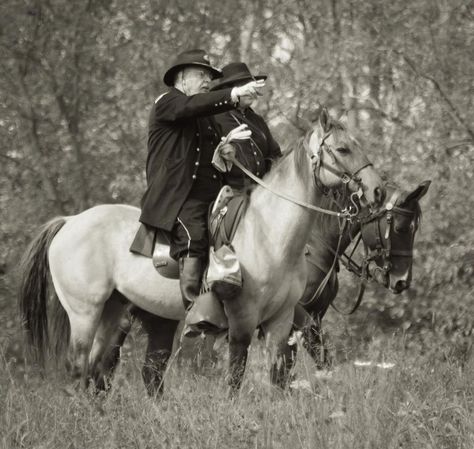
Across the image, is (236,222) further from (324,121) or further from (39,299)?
(39,299)

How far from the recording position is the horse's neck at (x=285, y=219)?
5.91 m

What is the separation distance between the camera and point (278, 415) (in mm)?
4477

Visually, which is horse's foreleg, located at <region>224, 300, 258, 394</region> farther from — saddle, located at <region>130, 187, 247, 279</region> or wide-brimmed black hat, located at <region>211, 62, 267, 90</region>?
wide-brimmed black hat, located at <region>211, 62, 267, 90</region>

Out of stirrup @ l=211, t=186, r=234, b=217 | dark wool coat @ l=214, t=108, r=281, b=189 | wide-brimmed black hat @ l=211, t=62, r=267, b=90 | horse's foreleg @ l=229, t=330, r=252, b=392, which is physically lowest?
horse's foreleg @ l=229, t=330, r=252, b=392

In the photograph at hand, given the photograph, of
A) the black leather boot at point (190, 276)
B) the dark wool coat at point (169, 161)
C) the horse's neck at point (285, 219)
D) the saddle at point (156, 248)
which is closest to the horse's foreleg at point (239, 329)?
the black leather boot at point (190, 276)

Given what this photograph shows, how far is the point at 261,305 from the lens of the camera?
5.91 meters

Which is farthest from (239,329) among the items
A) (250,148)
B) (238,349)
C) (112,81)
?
(112,81)

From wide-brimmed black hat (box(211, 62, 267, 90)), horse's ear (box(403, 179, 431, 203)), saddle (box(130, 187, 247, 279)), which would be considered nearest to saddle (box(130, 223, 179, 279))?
saddle (box(130, 187, 247, 279))

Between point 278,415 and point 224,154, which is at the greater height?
point 224,154

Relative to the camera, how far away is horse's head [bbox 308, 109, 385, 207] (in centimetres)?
566

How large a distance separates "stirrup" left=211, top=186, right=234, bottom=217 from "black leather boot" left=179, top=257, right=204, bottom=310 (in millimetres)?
316

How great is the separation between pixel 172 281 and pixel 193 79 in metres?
1.27

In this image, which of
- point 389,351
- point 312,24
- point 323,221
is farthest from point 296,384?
point 312,24

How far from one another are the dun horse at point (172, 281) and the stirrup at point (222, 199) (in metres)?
0.14
